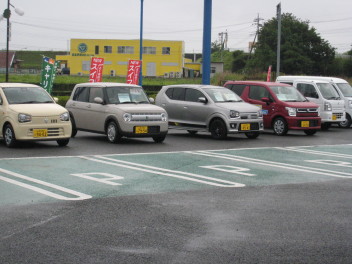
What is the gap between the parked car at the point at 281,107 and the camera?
19922mm

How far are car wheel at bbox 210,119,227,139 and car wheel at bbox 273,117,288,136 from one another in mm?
2756

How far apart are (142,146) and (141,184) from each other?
6283 millimetres

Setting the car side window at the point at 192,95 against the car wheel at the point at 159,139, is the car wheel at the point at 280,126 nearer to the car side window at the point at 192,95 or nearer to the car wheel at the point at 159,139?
the car side window at the point at 192,95

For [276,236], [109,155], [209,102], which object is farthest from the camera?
[209,102]

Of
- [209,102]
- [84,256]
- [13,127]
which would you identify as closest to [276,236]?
[84,256]

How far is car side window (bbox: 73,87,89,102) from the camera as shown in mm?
17750

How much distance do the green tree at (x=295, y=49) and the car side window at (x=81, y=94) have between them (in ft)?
189

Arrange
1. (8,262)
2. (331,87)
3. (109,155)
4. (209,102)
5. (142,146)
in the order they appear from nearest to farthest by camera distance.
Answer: (8,262), (109,155), (142,146), (209,102), (331,87)

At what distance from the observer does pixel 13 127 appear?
48.3 feet

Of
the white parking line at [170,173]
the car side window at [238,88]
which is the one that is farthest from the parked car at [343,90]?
the white parking line at [170,173]

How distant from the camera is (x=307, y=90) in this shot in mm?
23094

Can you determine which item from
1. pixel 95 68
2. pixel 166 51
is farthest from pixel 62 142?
pixel 166 51

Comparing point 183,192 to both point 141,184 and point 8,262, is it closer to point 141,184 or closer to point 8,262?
point 141,184

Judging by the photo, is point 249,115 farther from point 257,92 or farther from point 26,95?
point 26,95
